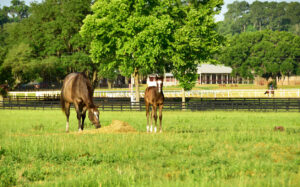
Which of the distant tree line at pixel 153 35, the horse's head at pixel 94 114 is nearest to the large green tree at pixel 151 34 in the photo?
the distant tree line at pixel 153 35

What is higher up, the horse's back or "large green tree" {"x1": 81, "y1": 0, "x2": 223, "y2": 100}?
"large green tree" {"x1": 81, "y1": 0, "x2": 223, "y2": 100}

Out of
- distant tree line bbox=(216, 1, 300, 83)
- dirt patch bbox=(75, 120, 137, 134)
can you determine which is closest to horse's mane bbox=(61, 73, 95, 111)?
dirt patch bbox=(75, 120, 137, 134)

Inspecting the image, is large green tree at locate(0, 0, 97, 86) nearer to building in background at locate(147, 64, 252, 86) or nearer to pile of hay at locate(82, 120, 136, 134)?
building in background at locate(147, 64, 252, 86)

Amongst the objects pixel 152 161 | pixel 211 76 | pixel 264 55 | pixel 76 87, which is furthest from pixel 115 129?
pixel 264 55

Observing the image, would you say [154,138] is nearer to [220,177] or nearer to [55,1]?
[220,177]

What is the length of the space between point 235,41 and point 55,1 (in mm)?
58823

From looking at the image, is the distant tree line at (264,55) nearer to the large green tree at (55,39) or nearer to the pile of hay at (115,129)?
the large green tree at (55,39)

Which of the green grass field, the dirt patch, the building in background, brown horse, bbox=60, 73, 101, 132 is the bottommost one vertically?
the green grass field

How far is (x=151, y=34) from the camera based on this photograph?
40.9 m

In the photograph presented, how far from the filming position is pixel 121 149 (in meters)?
13.8

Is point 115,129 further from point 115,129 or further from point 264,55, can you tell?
point 264,55

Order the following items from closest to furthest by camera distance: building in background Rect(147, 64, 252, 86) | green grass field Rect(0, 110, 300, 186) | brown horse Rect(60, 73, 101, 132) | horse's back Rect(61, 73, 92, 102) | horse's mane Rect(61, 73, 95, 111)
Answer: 1. green grass field Rect(0, 110, 300, 186)
2. brown horse Rect(60, 73, 101, 132)
3. horse's mane Rect(61, 73, 95, 111)
4. horse's back Rect(61, 73, 92, 102)
5. building in background Rect(147, 64, 252, 86)

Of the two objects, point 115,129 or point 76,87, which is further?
point 76,87

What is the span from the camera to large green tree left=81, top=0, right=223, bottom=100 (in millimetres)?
41500
